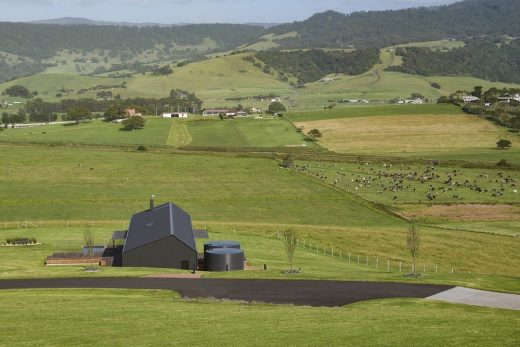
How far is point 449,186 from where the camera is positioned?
113m

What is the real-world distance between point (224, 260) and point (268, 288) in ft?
39.6

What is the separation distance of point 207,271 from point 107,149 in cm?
9508

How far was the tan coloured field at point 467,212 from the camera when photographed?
305 ft

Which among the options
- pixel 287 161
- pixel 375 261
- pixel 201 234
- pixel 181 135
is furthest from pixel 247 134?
pixel 375 261

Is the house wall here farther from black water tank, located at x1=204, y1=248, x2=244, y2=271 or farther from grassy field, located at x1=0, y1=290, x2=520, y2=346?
grassy field, located at x1=0, y1=290, x2=520, y2=346

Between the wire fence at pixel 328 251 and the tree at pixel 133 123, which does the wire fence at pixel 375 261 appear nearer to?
the wire fence at pixel 328 251

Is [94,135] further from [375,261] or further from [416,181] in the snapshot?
[375,261]

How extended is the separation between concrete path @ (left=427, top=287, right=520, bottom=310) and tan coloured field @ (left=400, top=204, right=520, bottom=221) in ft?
135

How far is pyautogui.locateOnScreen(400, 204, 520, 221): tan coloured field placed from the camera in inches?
3654

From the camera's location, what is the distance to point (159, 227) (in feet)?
230

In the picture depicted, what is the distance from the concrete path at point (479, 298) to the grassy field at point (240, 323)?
2.01m

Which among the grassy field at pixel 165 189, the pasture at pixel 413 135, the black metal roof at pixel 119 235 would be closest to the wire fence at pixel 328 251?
the black metal roof at pixel 119 235

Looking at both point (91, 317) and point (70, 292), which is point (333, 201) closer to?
point (70, 292)

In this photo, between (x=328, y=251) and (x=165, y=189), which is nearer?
(x=328, y=251)
